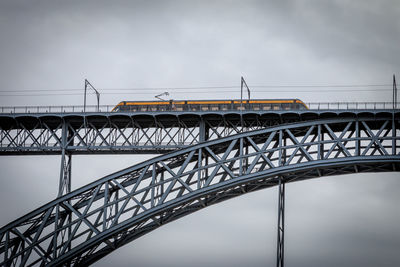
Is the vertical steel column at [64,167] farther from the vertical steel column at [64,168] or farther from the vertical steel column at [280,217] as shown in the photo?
the vertical steel column at [280,217]

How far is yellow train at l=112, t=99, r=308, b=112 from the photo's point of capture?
59625 millimetres

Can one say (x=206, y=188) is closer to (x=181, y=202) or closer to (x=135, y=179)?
(x=181, y=202)

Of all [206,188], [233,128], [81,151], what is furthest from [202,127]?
[81,151]

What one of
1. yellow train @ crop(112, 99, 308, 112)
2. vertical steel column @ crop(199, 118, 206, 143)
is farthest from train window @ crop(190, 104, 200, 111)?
vertical steel column @ crop(199, 118, 206, 143)

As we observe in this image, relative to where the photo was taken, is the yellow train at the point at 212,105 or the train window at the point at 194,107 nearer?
the yellow train at the point at 212,105

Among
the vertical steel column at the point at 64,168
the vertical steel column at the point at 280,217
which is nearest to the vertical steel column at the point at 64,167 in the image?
the vertical steel column at the point at 64,168

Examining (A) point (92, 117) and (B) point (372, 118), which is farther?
Result: (A) point (92, 117)

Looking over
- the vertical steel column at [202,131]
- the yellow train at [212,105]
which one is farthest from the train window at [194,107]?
the vertical steel column at [202,131]

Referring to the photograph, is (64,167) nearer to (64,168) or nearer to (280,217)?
(64,168)

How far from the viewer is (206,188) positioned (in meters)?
50.5

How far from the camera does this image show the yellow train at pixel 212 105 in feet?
196

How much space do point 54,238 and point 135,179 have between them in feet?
24.1

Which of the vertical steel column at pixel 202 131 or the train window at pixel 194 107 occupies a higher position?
the train window at pixel 194 107

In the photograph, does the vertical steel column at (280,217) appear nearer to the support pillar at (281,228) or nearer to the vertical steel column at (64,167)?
the support pillar at (281,228)
